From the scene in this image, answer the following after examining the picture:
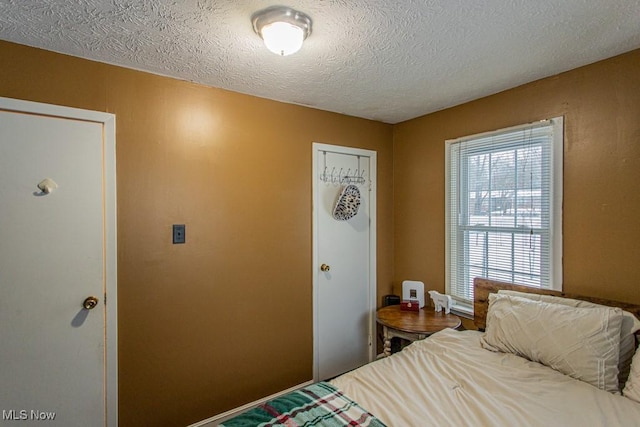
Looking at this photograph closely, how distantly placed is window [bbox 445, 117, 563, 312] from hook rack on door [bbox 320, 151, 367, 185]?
0.75 meters

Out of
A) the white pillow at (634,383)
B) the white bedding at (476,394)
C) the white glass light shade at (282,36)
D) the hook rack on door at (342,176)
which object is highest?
the white glass light shade at (282,36)

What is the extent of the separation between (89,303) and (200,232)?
71 cm

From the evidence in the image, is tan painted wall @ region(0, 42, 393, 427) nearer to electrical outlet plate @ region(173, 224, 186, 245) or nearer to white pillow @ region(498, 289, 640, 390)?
electrical outlet plate @ region(173, 224, 186, 245)

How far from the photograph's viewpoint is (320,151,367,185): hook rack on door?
8.90 ft

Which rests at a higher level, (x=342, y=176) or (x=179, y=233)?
(x=342, y=176)

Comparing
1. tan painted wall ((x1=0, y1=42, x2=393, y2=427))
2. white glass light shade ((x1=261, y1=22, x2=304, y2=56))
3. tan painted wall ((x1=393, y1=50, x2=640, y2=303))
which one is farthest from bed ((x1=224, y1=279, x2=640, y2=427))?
white glass light shade ((x1=261, y1=22, x2=304, y2=56))

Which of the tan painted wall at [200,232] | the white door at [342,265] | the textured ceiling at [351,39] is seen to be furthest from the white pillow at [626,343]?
the tan painted wall at [200,232]

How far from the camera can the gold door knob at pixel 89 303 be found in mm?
1758

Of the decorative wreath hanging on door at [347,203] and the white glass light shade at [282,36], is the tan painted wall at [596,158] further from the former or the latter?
the white glass light shade at [282,36]

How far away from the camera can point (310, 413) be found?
4.50 feet

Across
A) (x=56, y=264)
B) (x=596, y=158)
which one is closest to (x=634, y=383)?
(x=596, y=158)

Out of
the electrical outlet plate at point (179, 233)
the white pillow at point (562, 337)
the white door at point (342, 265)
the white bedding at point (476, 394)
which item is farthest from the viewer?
the white door at point (342, 265)

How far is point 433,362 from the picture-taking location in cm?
179

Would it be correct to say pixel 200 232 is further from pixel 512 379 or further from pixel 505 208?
pixel 505 208
